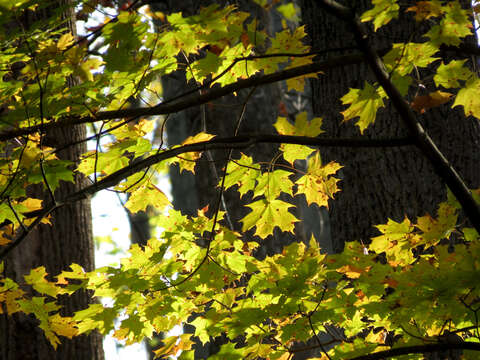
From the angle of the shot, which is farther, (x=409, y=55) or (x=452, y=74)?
(x=452, y=74)

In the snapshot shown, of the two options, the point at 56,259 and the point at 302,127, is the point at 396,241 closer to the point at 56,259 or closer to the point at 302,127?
the point at 302,127

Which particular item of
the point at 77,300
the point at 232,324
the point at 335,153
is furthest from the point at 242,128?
the point at 232,324

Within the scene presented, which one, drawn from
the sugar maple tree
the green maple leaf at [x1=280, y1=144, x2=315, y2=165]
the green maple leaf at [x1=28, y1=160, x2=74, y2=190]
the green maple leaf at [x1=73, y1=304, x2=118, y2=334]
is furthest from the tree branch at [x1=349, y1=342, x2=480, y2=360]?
the green maple leaf at [x1=28, y1=160, x2=74, y2=190]

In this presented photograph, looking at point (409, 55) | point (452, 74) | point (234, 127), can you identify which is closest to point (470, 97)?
point (452, 74)

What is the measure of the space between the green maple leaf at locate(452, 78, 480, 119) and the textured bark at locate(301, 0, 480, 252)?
715 mm

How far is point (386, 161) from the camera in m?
2.67

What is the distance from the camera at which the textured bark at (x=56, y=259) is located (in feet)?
9.93

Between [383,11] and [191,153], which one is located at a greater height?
[383,11]

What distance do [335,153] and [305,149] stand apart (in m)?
0.90

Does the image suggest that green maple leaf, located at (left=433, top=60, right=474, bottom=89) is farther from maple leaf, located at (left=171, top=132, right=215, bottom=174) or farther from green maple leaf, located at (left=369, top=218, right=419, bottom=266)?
maple leaf, located at (left=171, top=132, right=215, bottom=174)

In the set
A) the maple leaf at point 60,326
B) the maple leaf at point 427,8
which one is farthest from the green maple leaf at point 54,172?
the maple leaf at point 427,8

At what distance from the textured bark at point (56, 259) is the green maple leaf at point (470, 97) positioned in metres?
2.30

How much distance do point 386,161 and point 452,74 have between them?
83 centimetres

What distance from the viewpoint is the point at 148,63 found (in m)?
1.81
